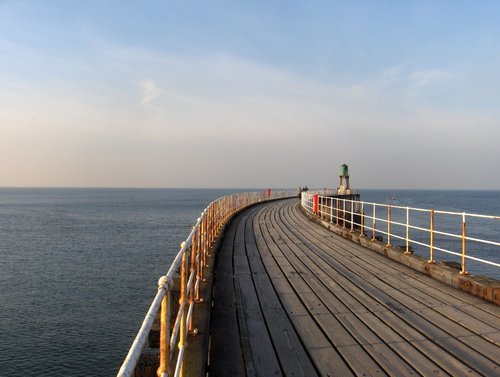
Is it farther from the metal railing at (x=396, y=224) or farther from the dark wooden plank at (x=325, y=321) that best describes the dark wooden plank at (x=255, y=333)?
the metal railing at (x=396, y=224)

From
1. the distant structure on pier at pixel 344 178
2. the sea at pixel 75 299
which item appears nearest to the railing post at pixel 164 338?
the sea at pixel 75 299

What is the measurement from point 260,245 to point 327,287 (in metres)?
4.75

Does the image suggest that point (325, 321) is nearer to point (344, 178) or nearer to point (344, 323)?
point (344, 323)

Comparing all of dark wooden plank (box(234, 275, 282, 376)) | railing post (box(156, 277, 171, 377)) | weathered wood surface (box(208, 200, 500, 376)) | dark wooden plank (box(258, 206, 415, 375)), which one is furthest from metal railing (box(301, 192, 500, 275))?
railing post (box(156, 277, 171, 377))

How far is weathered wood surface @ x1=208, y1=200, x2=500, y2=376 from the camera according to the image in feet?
13.0

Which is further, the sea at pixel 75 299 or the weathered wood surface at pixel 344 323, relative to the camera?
the sea at pixel 75 299

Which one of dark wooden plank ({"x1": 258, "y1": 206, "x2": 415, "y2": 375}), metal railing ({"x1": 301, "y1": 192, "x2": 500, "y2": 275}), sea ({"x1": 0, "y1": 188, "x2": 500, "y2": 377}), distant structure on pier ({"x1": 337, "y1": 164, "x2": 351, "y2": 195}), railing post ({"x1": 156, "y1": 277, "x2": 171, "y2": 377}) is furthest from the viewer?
distant structure on pier ({"x1": 337, "y1": 164, "x2": 351, "y2": 195})

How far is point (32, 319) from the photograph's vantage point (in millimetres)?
18016

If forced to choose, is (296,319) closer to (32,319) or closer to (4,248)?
(32,319)

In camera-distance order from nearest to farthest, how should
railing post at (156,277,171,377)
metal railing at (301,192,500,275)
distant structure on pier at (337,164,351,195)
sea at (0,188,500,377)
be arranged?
1. railing post at (156,277,171,377)
2. metal railing at (301,192,500,275)
3. sea at (0,188,500,377)
4. distant structure on pier at (337,164,351,195)

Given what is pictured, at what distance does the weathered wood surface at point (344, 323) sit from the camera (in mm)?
3965

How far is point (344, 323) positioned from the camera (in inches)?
201

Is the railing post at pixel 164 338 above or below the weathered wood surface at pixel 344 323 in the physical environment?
above

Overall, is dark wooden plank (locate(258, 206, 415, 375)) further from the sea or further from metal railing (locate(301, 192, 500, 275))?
the sea
